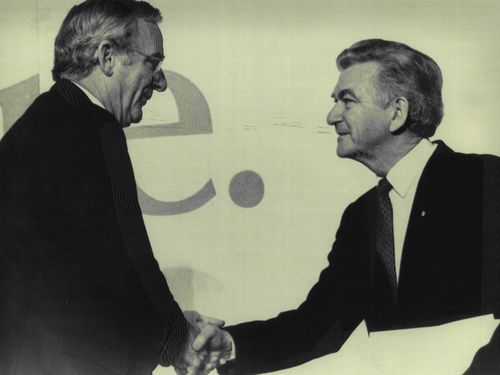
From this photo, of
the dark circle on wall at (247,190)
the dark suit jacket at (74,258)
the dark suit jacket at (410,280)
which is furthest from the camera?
the dark circle on wall at (247,190)

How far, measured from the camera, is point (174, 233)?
19.6 ft

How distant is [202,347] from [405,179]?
1.58 metres

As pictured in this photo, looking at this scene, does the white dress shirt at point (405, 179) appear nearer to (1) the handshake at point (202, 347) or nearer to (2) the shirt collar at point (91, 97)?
(1) the handshake at point (202, 347)

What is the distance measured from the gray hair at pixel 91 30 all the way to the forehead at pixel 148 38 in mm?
32

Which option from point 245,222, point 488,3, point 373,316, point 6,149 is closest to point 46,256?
point 6,149

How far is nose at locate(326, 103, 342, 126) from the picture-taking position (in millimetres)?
6004

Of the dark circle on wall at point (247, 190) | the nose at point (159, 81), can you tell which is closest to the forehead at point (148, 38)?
the nose at point (159, 81)

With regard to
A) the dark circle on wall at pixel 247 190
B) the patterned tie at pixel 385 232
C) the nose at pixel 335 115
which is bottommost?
the patterned tie at pixel 385 232

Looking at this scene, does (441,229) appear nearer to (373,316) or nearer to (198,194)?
(373,316)

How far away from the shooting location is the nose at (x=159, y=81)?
606 centimetres

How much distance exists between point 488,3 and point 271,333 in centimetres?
239

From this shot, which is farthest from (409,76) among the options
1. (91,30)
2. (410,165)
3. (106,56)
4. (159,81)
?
(91,30)

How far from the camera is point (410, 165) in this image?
5.98m

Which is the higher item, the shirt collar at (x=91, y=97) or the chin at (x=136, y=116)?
the shirt collar at (x=91, y=97)
